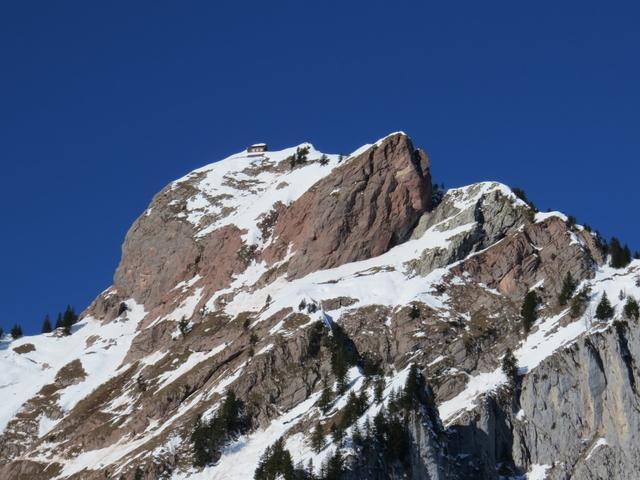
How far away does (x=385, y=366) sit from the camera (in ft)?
530

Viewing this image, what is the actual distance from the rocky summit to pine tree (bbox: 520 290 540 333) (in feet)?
0.97

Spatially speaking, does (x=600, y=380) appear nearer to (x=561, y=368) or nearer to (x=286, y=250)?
(x=561, y=368)

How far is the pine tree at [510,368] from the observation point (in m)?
150

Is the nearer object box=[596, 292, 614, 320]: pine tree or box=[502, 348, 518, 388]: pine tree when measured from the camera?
box=[502, 348, 518, 388]: pine tree

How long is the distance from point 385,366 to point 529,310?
20.7 metres

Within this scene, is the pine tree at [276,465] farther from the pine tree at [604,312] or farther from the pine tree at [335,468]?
the pine tree at [604,312]

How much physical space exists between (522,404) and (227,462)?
36.3m

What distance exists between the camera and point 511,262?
174375mm

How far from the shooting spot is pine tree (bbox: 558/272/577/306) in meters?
163

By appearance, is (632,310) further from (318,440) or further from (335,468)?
(335,468)

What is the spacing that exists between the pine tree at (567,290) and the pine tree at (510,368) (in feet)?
46.2

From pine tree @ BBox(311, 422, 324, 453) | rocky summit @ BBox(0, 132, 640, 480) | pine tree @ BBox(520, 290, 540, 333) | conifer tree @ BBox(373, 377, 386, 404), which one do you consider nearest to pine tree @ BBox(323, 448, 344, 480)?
rocky summit @ BBox(0, 132, 640, 480)

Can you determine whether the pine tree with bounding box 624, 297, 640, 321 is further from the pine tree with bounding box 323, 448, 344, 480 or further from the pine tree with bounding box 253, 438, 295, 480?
the pine tree with bounding box 253, 438, 295, 480

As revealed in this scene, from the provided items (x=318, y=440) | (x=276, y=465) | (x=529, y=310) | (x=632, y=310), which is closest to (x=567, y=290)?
(x=529, y=310)
